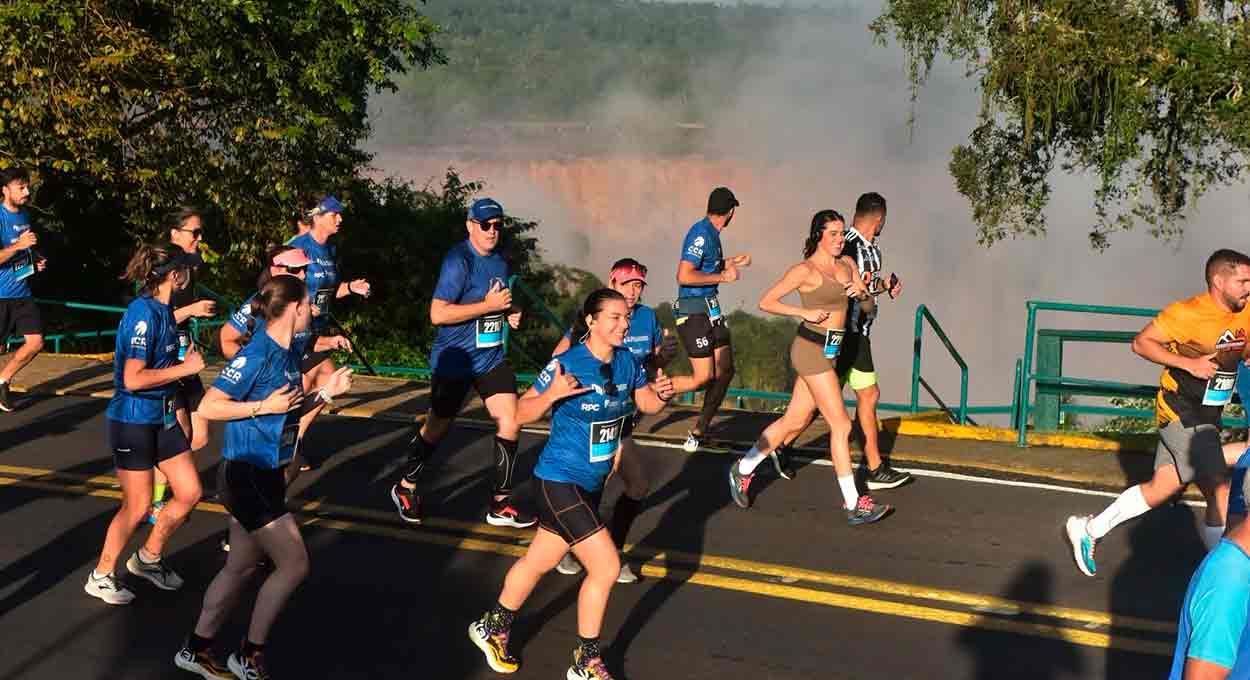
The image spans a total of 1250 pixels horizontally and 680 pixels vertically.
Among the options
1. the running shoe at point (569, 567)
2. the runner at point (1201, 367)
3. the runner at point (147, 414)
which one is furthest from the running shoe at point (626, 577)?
the runner at point (1201, 367)

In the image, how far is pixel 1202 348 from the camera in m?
8.52

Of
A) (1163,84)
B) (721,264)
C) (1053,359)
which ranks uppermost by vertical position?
(1163,84)

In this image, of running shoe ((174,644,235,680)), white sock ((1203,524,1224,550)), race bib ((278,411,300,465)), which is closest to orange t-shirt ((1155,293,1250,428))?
white sock ((1203,524,1224,550))

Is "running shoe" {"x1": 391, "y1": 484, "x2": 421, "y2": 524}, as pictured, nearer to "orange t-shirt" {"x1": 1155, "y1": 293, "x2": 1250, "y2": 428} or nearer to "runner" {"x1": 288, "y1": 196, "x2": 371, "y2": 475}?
"runner" {"x1": 288, "y1": 196, "x2": 371, "y2": 475}

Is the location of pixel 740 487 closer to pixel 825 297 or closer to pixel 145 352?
pixel 825 297

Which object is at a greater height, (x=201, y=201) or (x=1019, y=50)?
(x=1019, y=50)

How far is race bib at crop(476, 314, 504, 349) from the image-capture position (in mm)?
9539

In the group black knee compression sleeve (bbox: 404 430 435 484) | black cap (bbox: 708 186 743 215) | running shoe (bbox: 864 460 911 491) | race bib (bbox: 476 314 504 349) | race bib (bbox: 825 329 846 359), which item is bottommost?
running shoe (bbox: 864 460 911 491)

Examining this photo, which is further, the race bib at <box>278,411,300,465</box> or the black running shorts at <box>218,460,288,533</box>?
the race bib at <box>278,411,300,465</box>

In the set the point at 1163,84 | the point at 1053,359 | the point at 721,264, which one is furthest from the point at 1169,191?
the point at 721,264

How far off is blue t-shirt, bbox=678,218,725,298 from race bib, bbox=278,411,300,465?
185 inches

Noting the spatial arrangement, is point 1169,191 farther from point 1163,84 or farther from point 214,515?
point 214,515

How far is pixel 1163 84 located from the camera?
73.7 feet

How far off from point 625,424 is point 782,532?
248 centimetres
